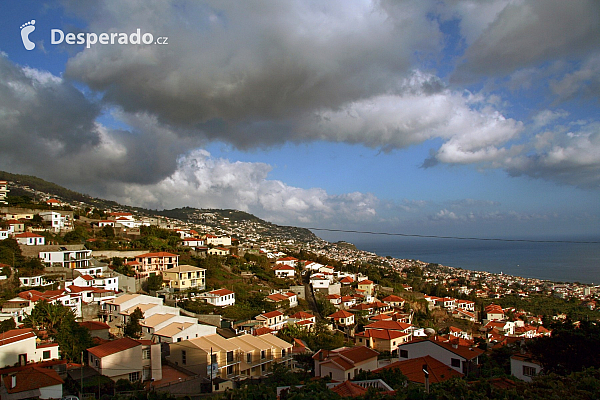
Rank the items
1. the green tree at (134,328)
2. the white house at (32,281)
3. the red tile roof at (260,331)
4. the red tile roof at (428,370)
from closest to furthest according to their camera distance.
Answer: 1. the red tile roof at (428,370)
2. the green tree at (134,328)
3. the red tile roof at (260,331)
4. the white house at (32,281)

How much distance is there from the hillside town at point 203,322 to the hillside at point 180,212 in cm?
3266

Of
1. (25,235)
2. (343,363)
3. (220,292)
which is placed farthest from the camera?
(25,235)

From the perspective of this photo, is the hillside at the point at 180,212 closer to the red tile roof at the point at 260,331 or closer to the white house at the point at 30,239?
the white house at the point at 30,239

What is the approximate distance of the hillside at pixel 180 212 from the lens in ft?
223

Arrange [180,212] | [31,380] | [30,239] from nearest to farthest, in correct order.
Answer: [31,380]
[30,239]
[180,212]

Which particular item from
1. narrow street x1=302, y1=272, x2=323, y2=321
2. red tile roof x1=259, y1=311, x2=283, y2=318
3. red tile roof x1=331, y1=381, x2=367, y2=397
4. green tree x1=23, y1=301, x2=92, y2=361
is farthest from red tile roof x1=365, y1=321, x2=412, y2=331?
red tile roof x1=331, y1=381, x2=367, y2=397

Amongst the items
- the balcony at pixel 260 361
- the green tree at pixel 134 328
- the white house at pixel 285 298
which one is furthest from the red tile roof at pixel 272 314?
the green tree at pixel 134 328

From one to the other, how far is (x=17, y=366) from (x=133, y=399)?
27.4ft

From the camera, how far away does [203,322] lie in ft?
59.8

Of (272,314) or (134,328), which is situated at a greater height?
(134,328)

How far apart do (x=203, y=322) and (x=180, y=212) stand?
9127cm

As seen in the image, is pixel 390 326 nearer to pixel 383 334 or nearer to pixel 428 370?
pixel 383 334

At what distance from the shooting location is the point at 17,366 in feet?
36.1

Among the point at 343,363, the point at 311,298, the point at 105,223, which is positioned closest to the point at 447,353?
the point at 343,363
